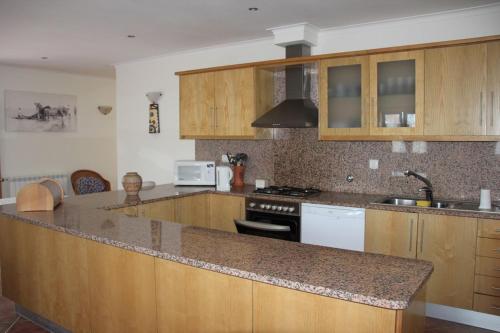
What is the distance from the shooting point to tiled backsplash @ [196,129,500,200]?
11.6 feet

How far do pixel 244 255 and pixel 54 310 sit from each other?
156cm

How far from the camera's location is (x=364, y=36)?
397 cm

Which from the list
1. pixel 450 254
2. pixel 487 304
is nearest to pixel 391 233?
pixel 450 254

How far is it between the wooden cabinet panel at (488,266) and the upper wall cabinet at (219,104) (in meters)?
2.30

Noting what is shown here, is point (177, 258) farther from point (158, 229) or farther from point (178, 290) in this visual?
point (158, 229)

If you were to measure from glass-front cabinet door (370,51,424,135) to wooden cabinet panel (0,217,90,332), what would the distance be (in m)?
2.56

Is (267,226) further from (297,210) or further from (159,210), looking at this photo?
(159,210)

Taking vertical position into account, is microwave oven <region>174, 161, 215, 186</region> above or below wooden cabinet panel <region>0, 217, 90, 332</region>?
above

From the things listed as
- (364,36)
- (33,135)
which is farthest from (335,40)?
(33,135)

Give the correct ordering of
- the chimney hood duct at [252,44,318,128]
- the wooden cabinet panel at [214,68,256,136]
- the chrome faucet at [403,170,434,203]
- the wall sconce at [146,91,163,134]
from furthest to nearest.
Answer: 1. the wall sconce at [146,91,163,134]
2. the wooden cabinet panel at [214,68,256,136]
3. the chimney hood duct at [252,44,318,128]
4. the chrome faucet at [403,170,434,203]

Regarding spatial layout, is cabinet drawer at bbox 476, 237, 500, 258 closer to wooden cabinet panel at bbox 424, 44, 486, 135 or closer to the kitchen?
the kitchen

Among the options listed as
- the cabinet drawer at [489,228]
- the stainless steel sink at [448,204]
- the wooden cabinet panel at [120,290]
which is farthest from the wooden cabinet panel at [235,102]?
the wooden cabinet panel at [120,290]

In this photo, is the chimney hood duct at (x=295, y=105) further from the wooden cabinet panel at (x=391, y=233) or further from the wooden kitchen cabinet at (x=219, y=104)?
the wooden cabinet panel at (x=391, y=233)

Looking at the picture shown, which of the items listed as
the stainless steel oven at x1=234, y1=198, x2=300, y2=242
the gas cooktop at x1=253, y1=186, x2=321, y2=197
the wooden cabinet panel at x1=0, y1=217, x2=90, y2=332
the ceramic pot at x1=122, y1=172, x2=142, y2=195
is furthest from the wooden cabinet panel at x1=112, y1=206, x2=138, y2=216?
the gas cooktop at x1=253, y1=186, x2=321, y2=197
